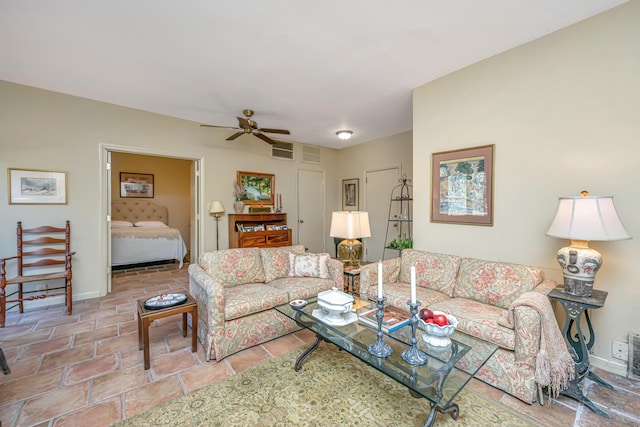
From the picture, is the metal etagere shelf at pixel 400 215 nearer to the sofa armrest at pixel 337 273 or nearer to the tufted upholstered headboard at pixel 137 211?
the sofa armrest at pixel 337 273

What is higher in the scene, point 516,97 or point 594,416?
point 516,97

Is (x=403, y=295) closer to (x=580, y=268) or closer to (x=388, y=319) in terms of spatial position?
(x=388, y=319)

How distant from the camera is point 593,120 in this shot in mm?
2111

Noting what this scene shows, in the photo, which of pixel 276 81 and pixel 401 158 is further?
pixel 401 158

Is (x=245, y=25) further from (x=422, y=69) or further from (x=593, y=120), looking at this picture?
(x=593, y=120)

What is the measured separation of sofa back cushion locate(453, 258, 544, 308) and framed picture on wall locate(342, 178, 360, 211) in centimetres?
368

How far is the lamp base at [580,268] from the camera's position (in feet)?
5.97

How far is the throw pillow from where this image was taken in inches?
123

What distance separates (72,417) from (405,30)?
3700 millimetres

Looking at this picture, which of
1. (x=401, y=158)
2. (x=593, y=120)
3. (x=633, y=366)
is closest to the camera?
(x=633, y=366)

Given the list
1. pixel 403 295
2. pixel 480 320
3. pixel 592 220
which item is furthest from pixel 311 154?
pixel 592 220

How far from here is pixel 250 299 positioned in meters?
2.43

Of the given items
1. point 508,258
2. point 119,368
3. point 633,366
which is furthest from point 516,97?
point 119,368

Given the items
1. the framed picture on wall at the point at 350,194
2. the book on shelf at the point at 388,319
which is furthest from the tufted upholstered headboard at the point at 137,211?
the book on shelf at the point at 388,319
